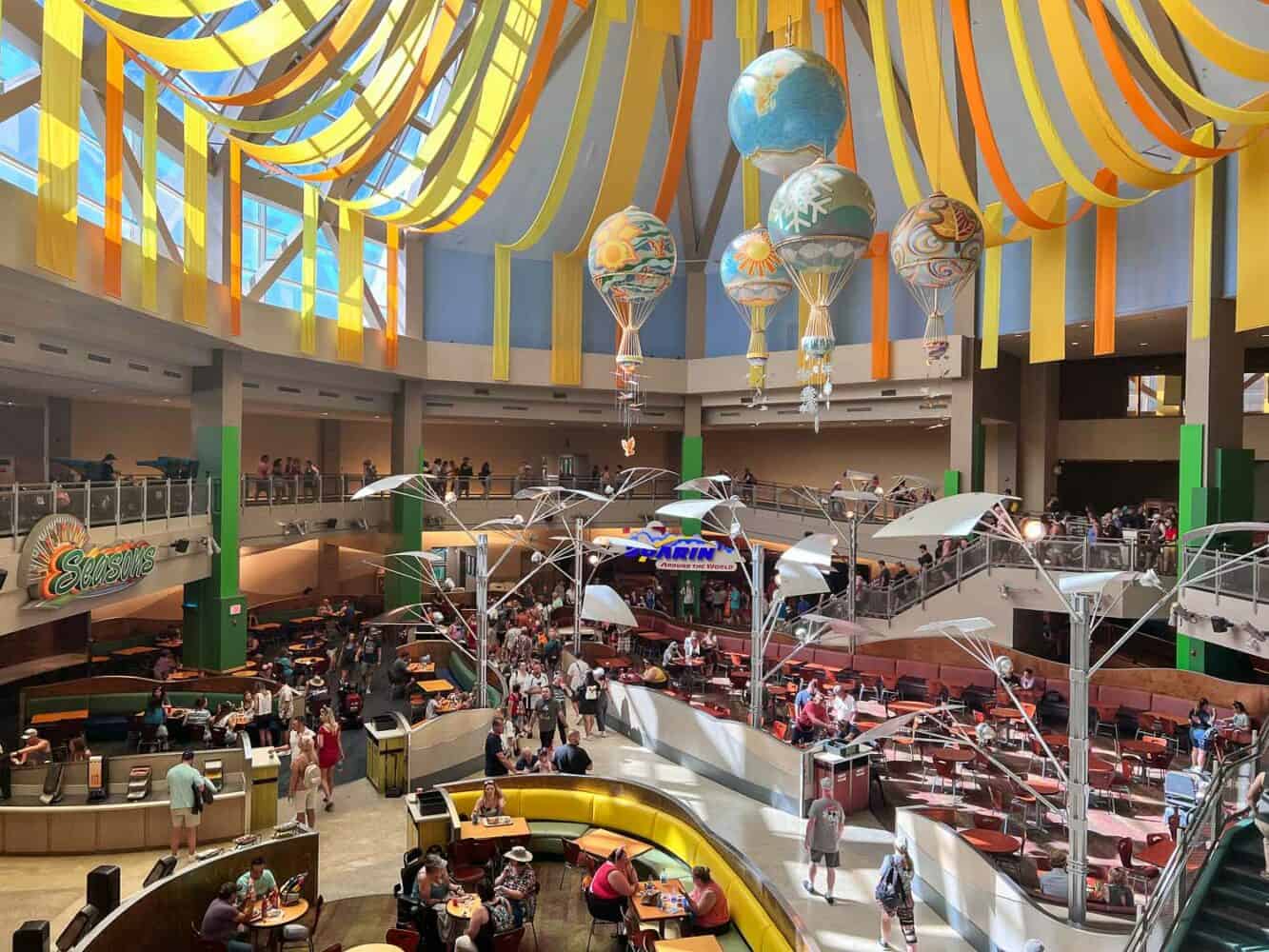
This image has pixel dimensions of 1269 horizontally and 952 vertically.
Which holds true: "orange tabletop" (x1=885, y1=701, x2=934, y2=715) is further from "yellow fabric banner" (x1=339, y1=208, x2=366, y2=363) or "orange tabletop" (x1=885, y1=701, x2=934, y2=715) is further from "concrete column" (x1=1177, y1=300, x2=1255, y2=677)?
"yellow fabric banner" (x1=339, y1=208, x2=366, y2=363)

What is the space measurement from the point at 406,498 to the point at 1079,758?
18.5 m

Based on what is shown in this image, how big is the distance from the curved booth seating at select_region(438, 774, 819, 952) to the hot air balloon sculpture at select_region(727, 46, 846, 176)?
6.52 m

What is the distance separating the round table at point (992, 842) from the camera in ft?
29.7

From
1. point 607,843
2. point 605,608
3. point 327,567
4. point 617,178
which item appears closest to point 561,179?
point 617,178

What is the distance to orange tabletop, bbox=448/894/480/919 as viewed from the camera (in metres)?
7.69

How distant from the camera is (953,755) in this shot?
12180 mm

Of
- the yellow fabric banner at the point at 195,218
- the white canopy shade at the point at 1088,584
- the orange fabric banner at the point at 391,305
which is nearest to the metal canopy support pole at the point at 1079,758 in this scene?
the white canopy shade at the point at 1088,584

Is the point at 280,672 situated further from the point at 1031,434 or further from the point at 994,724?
the point at 1031,434

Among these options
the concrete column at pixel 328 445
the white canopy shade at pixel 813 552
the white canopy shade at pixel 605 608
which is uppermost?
the concrete column at pixel 328 445

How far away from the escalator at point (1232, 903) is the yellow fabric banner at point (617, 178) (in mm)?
12798

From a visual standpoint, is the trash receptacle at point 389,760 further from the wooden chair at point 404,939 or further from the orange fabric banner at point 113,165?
the orange fabric banner at point 113,165

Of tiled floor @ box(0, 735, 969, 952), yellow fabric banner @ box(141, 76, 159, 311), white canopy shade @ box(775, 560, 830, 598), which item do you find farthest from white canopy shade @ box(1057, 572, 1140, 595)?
yellow fabric banner @ box(141, 76, 159, 311)

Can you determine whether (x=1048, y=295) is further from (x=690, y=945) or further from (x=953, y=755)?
(x=690, y=945)

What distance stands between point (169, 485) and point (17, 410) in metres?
5.91
